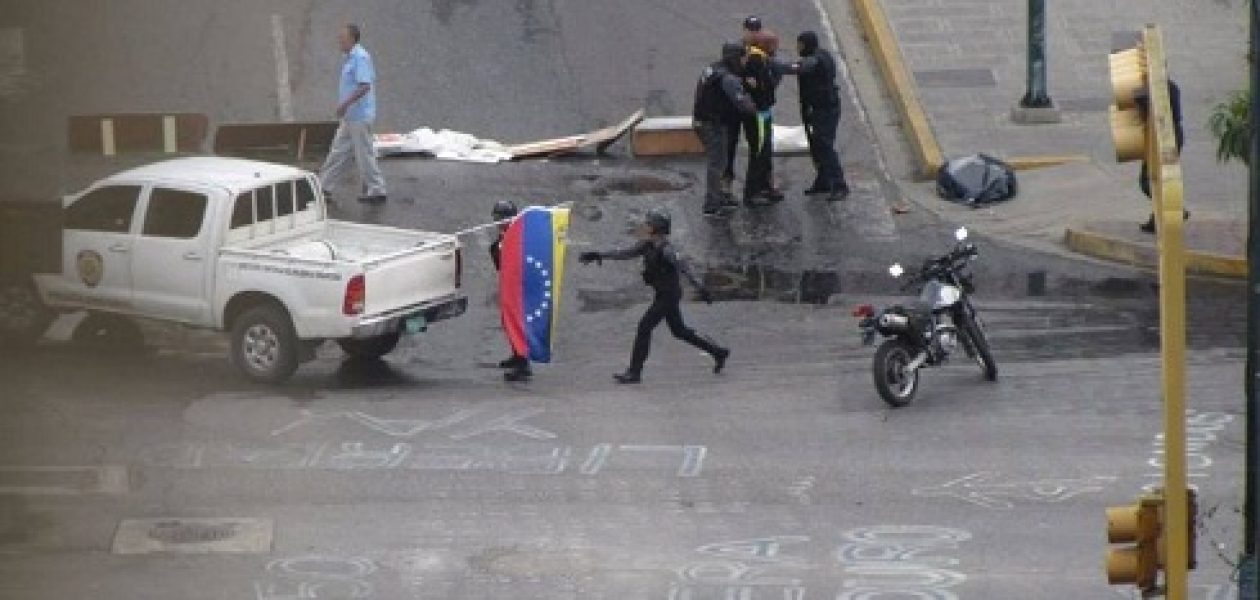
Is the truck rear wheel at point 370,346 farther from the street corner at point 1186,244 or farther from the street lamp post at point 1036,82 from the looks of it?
the street lamp post at point 1036,82

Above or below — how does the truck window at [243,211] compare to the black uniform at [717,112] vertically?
below

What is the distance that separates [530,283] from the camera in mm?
19719

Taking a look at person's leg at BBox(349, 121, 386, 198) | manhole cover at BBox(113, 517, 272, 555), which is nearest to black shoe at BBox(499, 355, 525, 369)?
manhole cover at BBox(113, 517, 272, 555)

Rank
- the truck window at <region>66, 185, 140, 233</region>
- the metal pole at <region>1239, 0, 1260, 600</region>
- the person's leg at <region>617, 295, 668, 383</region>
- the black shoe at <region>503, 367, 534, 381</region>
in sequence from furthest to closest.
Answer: the truck window at <region>66, 185, 140, 233</region> < the black shoe at <region>503, 367, 534, 381</region> < the person's leg at <region>617, 295, 668, 383</region> < the metal pole at <region>1239, 0, 1260, 600</region>

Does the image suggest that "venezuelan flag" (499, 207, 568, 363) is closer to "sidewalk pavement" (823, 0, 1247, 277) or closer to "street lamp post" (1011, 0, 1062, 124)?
"sidewalk pavement" (823, 0, 1247, 277)

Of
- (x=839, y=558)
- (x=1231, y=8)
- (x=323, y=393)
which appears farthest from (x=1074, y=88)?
(x=839, y=558)

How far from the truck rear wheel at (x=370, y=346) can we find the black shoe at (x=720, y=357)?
248 centimetres

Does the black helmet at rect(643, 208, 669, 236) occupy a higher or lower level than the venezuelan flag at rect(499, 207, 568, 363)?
higher

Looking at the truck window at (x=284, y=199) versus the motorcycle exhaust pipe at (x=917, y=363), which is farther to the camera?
the truck window at (x=284, y=199)

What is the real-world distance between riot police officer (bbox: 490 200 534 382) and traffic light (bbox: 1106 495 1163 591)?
34.2ft

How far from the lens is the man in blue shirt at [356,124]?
24047 mm

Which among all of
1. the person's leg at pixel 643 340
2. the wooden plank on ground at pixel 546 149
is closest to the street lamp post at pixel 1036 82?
the wooden plank on ground at pixel 546 149

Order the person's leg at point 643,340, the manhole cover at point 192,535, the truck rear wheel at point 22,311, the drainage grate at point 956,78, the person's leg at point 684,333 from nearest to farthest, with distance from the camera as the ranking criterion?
the manhole cover at point 192,535, the person's leg at point 643,340, the person's leg at point 684,333, the truck rear wheel at point 22,311, the drainage grate at point 956,78

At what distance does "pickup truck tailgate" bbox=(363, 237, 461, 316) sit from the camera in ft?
62.8
